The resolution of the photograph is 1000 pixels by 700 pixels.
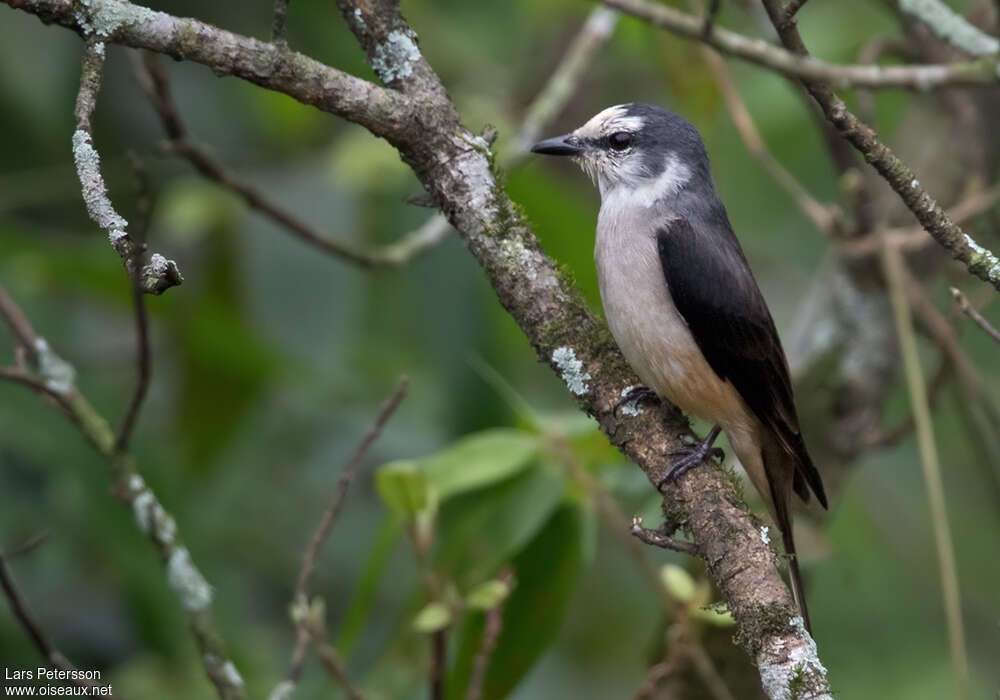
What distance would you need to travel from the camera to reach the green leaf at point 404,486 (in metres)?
2.86

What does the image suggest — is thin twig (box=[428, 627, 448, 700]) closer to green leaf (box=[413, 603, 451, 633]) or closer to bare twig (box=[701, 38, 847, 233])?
green leaf (box=[413, 603, 451, 633])

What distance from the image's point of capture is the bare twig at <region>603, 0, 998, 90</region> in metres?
1.93

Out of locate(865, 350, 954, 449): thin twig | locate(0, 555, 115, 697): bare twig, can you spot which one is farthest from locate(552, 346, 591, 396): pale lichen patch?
locate(865, 350, 954, 449): thin twig

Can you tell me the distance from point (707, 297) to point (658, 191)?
517mm

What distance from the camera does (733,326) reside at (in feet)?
11.4

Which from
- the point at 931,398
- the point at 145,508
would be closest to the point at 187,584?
the point at 145,508

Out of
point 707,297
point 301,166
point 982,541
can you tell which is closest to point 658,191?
point 707,297

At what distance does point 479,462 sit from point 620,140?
54.0 inches

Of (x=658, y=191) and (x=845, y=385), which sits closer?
(x=658, y=191)

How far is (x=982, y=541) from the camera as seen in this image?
228 inches

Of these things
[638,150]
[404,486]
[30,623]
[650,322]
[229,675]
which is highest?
[638,150]

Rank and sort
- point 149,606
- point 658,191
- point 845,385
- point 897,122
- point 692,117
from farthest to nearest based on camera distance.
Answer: point 897,122, point 692,117, point 845,385, point 149,606, point 658,191

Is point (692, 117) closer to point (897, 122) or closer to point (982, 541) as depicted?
point (897, 122)

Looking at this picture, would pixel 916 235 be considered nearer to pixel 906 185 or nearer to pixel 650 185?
pixel 650 185
